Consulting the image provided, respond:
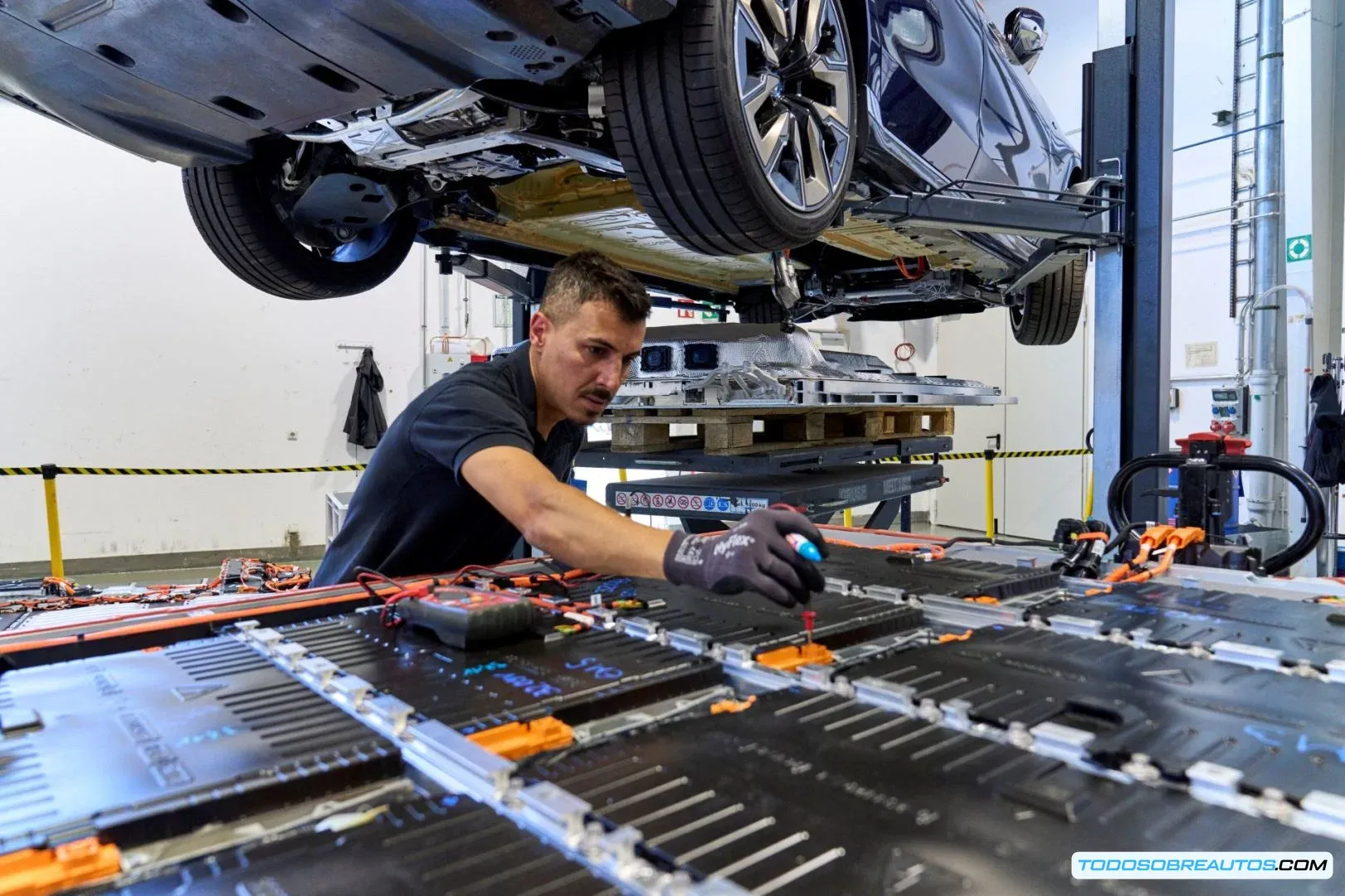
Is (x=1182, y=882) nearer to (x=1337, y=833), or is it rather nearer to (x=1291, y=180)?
(x=1337, y=833)

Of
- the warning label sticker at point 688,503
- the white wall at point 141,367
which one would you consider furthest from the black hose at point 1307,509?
the white wall at point 141,367

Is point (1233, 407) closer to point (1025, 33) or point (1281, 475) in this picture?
point (1025, 33)

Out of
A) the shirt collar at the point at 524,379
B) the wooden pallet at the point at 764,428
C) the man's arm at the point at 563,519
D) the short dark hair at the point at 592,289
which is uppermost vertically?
the short dark hair at the point at 592,289

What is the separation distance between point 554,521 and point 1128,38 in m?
3.13

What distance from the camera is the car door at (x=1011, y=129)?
3557 mm

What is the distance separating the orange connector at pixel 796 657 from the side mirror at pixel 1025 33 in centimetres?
382

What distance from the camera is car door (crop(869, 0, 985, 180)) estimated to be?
2.86 m

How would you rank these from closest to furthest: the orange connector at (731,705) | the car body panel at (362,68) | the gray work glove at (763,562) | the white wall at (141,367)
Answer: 1. the orange connector at (731,705)
2. the gray work glove at (763,562)
3. the car body panel at (362,68)
4. the white wall at (141,367)

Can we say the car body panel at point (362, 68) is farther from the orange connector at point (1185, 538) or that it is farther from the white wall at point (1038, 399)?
the white wall at point (1038, 399)

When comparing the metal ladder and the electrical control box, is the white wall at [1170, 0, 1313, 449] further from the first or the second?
the electrical control box

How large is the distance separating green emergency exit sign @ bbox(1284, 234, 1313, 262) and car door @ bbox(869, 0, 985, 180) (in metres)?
4.22

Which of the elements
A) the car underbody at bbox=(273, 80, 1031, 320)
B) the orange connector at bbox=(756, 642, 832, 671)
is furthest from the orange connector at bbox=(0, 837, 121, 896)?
the car underbody at bbox=(273, 80, 1031, 320)

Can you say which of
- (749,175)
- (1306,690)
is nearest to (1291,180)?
(749,175)

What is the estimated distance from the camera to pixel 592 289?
2.11 meters
